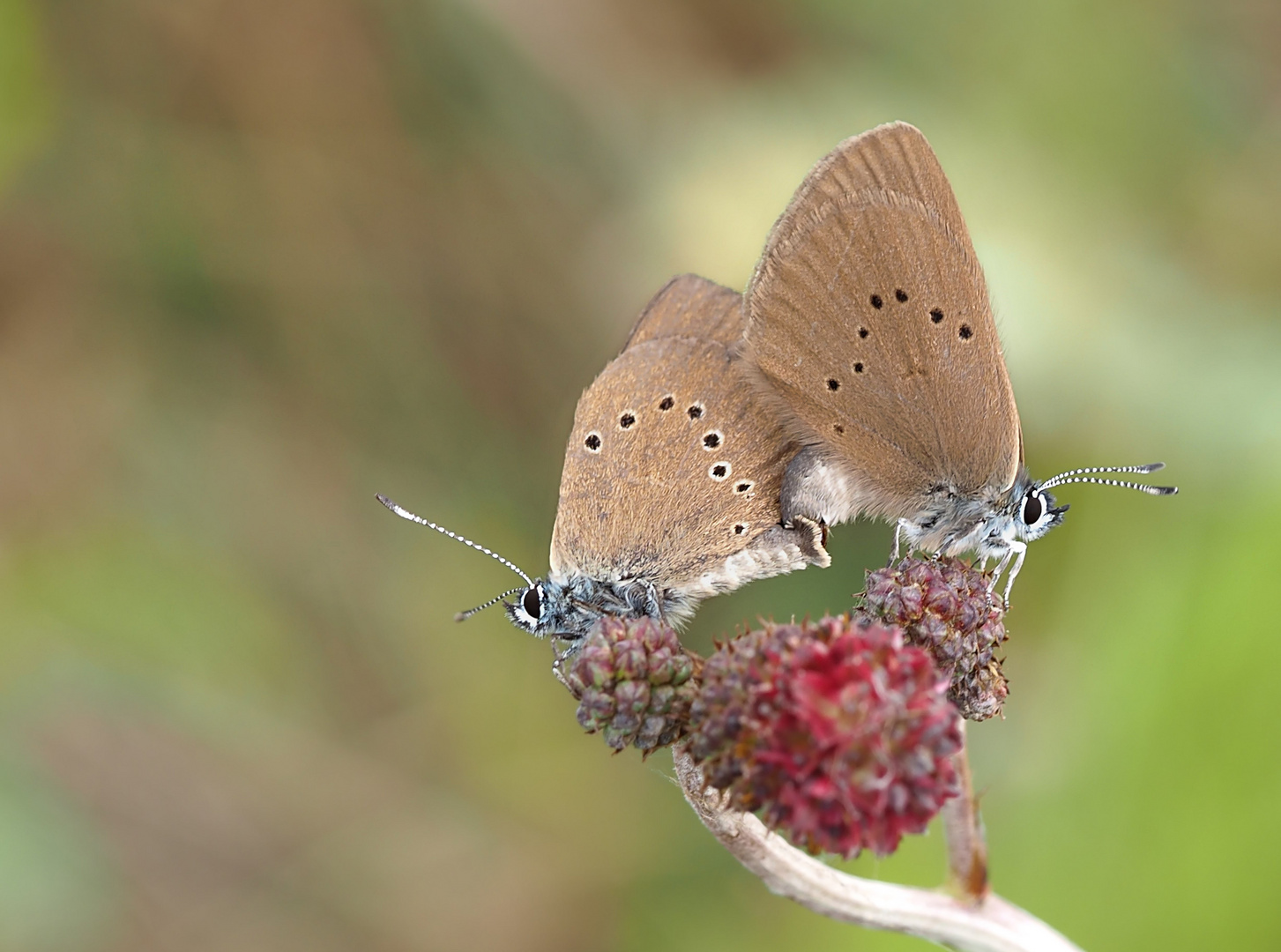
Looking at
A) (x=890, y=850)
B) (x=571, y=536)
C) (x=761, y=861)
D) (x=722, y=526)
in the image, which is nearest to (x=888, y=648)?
(x=890, y=850)

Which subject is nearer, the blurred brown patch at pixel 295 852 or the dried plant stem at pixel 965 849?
the dried plant stem at pixel 965 849

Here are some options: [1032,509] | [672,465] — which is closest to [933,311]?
[1032,509]

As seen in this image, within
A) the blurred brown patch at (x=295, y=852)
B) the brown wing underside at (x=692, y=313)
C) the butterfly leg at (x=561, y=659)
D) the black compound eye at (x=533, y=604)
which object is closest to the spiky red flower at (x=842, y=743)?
the butterfly leg at (x=561, y=659)

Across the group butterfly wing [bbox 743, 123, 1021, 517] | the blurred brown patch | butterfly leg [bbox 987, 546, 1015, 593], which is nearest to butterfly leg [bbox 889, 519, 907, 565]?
butterfly wing [bbox 743, 123, 1021, 517]

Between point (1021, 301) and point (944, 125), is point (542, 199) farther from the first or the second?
point (1021, 301)

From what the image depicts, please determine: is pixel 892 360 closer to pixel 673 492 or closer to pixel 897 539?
pixel 897 539

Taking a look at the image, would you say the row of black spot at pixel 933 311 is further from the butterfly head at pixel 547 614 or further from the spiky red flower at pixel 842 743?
the spiky red flower at pixel 842 743
